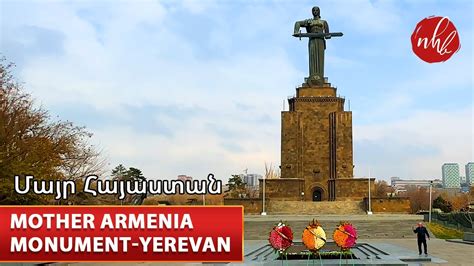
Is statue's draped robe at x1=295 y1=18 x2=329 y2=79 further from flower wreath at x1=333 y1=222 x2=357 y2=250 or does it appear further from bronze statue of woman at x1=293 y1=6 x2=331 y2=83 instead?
flower wreath at x1=333 y1=222 x2=357 y2=250

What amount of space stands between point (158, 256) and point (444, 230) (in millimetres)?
30469

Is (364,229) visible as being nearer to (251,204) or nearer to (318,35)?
(251,204)

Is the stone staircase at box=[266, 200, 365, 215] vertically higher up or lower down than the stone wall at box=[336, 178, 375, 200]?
lower down

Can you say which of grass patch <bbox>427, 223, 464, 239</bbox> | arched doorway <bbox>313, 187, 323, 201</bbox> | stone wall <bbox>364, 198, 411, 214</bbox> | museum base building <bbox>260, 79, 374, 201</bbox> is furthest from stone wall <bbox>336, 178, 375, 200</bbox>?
grass patch <bbox>427, 223, 464, 239</bbox>

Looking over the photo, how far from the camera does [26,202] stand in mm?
17953

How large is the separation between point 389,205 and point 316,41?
16.2m

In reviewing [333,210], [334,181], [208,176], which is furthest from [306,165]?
[208,176]

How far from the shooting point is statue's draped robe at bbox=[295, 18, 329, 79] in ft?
161

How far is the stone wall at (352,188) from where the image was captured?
46688mm

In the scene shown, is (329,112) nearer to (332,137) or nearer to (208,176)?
(332,137)

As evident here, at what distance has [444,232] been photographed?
102ft

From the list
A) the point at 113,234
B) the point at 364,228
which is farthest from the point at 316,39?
the point at 113,234

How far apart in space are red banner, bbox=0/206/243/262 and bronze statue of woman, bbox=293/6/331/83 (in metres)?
45.5

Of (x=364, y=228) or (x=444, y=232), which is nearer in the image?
(x=444, y=232)
